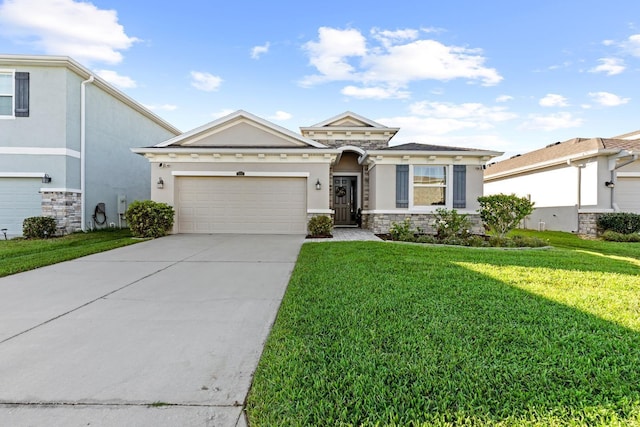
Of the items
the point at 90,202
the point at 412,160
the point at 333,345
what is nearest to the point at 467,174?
the point at 412,160

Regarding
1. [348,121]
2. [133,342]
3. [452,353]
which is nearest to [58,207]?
[133,342]

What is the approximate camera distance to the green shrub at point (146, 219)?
10.2 meters

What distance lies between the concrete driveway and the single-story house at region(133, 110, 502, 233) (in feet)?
18.4

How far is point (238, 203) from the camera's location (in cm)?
1150

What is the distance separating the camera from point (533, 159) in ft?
52.7

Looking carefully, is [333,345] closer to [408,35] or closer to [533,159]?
[408,35]

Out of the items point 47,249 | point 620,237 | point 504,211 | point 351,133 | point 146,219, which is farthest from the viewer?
point 351,133

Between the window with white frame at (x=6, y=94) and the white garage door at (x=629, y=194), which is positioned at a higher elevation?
the window with white frame at (x=6, y=94)

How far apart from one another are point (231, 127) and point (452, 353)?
1169 centimetres

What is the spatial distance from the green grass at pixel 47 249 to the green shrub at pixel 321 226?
5.65 meters

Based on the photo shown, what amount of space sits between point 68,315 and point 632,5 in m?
16.7

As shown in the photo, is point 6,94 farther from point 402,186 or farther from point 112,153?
point 402,186

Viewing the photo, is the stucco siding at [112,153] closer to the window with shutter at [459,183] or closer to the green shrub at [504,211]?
the window with shutter at [459,183]

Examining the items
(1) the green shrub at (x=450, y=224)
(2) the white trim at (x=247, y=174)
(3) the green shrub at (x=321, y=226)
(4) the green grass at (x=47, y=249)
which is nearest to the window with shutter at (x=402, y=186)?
(1) the green shrub at (x=450, y=224)
